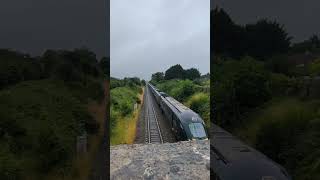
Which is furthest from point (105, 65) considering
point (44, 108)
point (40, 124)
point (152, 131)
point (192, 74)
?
point (192, 74)

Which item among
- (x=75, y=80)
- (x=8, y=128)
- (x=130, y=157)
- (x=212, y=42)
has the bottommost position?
(x=130, y=157)

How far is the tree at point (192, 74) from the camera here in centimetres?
4326

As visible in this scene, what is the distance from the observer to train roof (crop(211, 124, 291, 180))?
11.7 metres

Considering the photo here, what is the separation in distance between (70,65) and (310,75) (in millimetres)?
6963

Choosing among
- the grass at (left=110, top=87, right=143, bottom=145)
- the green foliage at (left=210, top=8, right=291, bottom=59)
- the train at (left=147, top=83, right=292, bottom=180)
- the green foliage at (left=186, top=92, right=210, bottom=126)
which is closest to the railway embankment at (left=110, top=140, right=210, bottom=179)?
the train at (left=147, top=83, right=292, bottom=180)

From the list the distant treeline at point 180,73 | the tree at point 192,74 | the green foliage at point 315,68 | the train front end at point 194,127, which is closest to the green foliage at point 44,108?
the train front end at point 194,127

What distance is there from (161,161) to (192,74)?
2945cm

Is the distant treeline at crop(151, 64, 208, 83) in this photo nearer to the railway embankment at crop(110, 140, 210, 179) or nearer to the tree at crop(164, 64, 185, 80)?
the tree at crop(164, 64, 185, 80)

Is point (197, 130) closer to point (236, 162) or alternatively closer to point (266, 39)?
point (266, 39)

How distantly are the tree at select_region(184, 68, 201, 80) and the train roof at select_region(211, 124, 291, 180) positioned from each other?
2942 cm

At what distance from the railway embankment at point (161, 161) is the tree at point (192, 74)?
2613 centimetres

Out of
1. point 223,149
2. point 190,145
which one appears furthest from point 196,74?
point 223,149

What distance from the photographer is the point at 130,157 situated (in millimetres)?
15742

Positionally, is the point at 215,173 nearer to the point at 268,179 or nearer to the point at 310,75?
the point at 268,179
